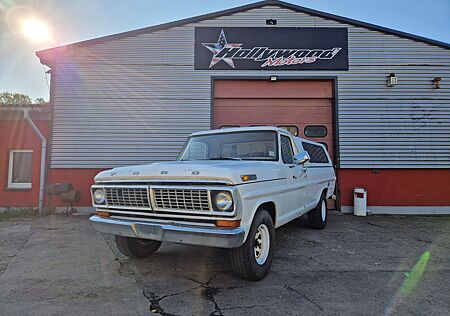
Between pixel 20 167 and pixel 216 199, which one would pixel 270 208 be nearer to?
pixel 216 199

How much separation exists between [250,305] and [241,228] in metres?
0.76

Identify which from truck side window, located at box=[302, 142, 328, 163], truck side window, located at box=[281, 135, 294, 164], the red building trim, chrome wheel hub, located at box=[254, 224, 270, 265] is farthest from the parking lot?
the red building trim

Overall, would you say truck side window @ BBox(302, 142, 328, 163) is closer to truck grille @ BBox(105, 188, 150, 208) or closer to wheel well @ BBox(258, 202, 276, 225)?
wheel well @ BBox(258, 202, 276, 225)

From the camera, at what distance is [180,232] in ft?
9.84

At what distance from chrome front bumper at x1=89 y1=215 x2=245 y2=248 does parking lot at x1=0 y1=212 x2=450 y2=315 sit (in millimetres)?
619

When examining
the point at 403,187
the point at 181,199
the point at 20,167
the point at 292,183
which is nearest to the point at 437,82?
the point at 403,187

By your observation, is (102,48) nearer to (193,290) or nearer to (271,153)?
(271,153)

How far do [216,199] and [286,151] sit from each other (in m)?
1.99

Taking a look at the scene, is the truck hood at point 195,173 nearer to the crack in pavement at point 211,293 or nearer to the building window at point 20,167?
the crack in pavement at point 211,293

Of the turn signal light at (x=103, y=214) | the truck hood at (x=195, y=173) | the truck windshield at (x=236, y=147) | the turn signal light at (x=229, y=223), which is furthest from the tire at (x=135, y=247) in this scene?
the turn signal light at (x=229, y=223)

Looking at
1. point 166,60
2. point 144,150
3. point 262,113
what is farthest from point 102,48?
point 262,113

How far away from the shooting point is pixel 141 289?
3.22 m

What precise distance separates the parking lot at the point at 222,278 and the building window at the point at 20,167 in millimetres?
3693

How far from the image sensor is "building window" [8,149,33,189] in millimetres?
8789
